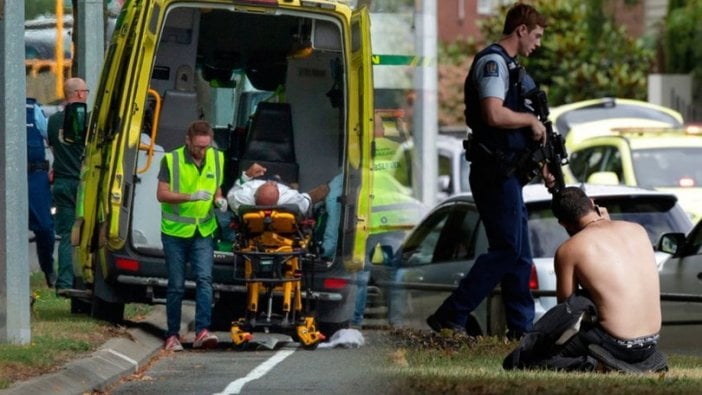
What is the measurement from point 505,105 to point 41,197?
7.10m

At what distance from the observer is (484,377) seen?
310 inches

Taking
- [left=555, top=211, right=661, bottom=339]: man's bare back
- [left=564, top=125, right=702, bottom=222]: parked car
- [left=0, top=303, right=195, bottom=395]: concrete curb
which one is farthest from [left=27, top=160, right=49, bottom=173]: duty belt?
[left=555, top=211, right=661, bottom=339]: man's bare back

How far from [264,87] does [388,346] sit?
6.91 meters

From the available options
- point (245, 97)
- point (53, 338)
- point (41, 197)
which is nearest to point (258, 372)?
point (53, 338)

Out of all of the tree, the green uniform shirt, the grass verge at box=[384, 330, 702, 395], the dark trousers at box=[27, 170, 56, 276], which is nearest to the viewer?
the grass verge at box=[384, 330, 702, 395]

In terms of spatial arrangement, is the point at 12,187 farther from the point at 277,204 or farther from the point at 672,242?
the point at 672,242

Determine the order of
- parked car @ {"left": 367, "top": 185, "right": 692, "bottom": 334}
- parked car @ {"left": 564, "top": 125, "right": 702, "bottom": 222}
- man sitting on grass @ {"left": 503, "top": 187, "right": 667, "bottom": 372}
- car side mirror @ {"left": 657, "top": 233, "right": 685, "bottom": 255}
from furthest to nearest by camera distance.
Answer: parked car @ {"left": 564, "top": 125, "right": 702, "bottom": 222}, car side mirror @ {"left": 657, "top": 233, "right": 685, "bottom": 255}, parked car @ {"left": 367, "top": 185, "right": 692, "bottom": 334}, man sitting on grass @ {"left": 503, "top": 187, "right": 667, "bottom": 372}

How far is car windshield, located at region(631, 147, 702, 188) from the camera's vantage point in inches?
798

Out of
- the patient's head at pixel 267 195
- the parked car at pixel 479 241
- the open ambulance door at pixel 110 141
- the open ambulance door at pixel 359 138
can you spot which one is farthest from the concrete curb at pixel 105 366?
the parked car at pixel 479 241

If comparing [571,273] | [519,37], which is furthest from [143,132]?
[571,273]

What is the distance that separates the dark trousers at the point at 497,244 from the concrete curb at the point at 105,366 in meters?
1.97

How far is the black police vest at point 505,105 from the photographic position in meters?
10.6

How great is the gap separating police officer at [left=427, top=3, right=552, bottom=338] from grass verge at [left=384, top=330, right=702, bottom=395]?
39cm

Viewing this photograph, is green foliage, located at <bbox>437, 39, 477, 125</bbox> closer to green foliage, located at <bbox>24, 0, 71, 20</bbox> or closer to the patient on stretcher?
green foliage, located at <bbox>24, 0, 71, 20</bbox>
